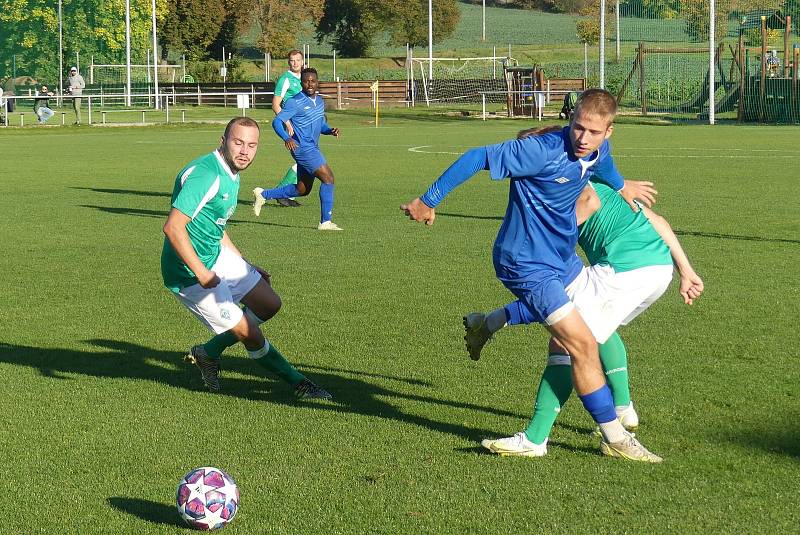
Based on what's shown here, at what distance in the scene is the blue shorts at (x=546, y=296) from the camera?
18.8 ft

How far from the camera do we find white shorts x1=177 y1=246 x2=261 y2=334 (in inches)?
279

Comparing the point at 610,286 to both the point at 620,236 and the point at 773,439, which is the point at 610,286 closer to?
the point at 620,236

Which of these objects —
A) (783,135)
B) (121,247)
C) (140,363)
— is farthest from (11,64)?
(140,363)

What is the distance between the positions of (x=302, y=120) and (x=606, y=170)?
10112 mm

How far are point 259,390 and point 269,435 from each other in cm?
110

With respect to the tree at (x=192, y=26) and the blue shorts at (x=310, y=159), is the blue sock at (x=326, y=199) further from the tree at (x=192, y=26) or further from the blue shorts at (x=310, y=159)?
the tree at (x=192, y=26)

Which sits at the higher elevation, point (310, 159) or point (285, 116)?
point (285, 116)

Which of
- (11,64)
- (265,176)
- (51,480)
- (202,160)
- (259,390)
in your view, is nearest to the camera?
(51,480)

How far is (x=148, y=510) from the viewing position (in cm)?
531

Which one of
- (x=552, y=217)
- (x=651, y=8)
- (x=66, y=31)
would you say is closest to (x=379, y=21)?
(x=66, y=31)

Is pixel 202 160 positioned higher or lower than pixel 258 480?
higher

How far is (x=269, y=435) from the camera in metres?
6.49

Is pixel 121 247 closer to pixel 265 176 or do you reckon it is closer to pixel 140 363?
pixel 140 363

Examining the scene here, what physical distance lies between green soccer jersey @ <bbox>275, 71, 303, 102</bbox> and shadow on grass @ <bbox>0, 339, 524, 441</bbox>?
8.26 metres
